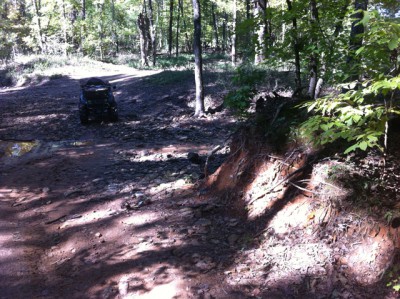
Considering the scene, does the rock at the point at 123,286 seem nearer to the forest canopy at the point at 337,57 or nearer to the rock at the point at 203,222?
the rock at the point at 203,222

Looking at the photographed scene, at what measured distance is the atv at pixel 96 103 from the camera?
1505 centimetres

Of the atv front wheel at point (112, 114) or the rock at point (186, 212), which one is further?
the atv front wheel at point (112, 114)

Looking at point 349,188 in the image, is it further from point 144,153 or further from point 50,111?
point 50,111

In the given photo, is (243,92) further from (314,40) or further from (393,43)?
(393,43)

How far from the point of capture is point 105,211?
270 inches

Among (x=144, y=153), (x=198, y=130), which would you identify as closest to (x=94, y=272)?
(x=144, y=153)

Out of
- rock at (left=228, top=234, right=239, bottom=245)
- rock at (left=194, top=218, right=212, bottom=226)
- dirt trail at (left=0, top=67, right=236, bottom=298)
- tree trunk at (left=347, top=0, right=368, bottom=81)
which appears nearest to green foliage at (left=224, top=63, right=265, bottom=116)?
tree trunk at (left=347, top=0, right=368, bottom=81)

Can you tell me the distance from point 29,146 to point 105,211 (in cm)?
708

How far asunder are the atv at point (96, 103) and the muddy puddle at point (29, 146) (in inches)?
102

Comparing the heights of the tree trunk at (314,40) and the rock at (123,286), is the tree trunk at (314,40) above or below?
above

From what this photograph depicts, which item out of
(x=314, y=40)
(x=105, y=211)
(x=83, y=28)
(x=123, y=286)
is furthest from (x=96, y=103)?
(x=83, y=28)

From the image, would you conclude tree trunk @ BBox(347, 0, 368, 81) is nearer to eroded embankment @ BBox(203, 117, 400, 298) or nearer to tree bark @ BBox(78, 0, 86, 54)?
eroded embankment @ BBox(203, 117, 400, 298)

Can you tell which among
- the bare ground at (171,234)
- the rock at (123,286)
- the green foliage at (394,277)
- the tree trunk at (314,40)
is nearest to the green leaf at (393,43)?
the bare ground at (171,234)

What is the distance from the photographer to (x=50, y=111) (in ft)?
61.4
